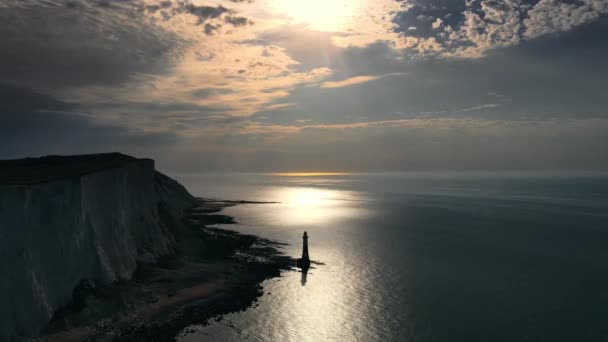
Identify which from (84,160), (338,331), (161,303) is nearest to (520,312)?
(338,331)

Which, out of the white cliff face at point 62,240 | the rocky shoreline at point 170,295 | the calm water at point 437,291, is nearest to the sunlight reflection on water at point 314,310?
the calm water at point 437,291

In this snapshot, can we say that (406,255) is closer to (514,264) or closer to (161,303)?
(514,264)

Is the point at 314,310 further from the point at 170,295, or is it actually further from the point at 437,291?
the point at 437,291

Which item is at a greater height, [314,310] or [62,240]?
[62,240]

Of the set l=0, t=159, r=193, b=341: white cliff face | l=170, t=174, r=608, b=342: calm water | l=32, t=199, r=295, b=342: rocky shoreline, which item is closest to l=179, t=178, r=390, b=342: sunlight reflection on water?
l=170, t=174, r=608, b=342: calm water

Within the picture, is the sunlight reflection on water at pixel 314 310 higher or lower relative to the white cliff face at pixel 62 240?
lower

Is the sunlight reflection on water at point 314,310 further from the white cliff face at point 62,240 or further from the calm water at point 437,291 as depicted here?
the white cliff face at point 62,240

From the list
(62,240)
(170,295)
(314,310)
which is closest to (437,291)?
(314,310)
